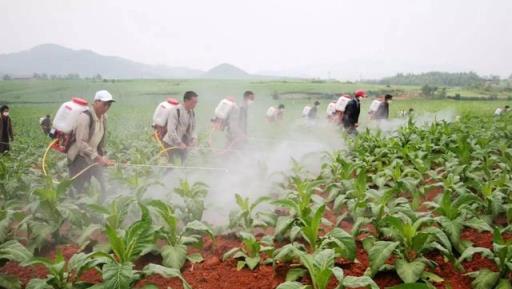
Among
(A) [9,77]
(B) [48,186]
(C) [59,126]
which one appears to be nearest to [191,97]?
(C) [59,126]

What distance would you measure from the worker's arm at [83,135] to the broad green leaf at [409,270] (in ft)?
12.5

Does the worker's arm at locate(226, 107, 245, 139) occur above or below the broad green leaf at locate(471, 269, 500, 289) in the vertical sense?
above

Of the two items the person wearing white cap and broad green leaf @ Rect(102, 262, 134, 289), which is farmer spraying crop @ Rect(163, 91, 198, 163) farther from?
broad green leaf @ Rect(102, 262, 134, 289)

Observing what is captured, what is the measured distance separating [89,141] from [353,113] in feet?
19.9

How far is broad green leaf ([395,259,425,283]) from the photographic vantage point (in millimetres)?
2596

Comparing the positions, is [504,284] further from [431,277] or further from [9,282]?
[9,282]

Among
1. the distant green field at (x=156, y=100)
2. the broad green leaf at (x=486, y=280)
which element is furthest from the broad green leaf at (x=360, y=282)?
the distant green field at (x=156, y=100)

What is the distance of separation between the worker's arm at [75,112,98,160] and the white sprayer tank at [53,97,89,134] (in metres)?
0.07

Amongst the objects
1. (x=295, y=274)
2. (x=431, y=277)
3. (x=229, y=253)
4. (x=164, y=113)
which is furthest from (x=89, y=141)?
(x=431, y=277)

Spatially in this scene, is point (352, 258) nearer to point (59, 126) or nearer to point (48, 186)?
point (48, 186)

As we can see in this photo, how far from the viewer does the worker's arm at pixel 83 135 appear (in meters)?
5.05

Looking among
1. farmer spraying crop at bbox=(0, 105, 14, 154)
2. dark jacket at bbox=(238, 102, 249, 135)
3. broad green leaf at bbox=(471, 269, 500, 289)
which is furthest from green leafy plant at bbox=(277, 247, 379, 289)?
farmer spraying crop at bbox=(0, 105, 14, 154)

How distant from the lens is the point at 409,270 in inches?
104

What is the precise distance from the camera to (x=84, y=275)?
2980 mm
